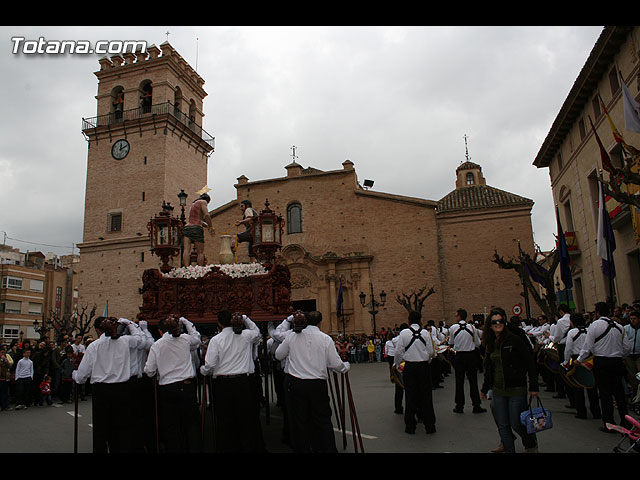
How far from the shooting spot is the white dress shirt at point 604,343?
7640mm

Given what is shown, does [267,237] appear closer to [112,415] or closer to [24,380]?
Answer: [112,415]

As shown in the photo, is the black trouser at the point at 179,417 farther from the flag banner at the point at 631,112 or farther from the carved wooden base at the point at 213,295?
the flag banner at the point at 631,112

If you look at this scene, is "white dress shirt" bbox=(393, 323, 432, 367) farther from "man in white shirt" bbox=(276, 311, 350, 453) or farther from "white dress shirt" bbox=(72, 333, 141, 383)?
"white dress shirt" bbox=(72, 333, 141, 383)

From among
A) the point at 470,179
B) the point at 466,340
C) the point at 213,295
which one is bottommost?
the point at 466,340

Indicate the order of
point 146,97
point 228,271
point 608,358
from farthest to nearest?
1. point 146,97
2. point 228,271
3. point 608,358

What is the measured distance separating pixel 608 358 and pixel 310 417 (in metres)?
4.83

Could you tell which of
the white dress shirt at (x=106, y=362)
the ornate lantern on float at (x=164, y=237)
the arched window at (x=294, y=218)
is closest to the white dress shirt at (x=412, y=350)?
the white dress shirt at (x=106, y=362)

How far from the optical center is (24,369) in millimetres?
13367

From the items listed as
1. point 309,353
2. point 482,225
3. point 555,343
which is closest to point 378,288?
point 482,225

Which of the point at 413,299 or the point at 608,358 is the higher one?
the point at 413,299

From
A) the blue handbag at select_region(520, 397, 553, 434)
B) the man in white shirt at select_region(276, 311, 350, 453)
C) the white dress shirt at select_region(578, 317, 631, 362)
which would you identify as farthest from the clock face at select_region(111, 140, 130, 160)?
the blue handbag at select_region(520, 397, 553, 434)

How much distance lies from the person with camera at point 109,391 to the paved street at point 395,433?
1.84 meters

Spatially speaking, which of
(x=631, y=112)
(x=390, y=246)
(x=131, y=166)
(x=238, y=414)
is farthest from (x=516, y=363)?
(x=131, y=166)

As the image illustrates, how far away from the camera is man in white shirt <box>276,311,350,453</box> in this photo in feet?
20.6
